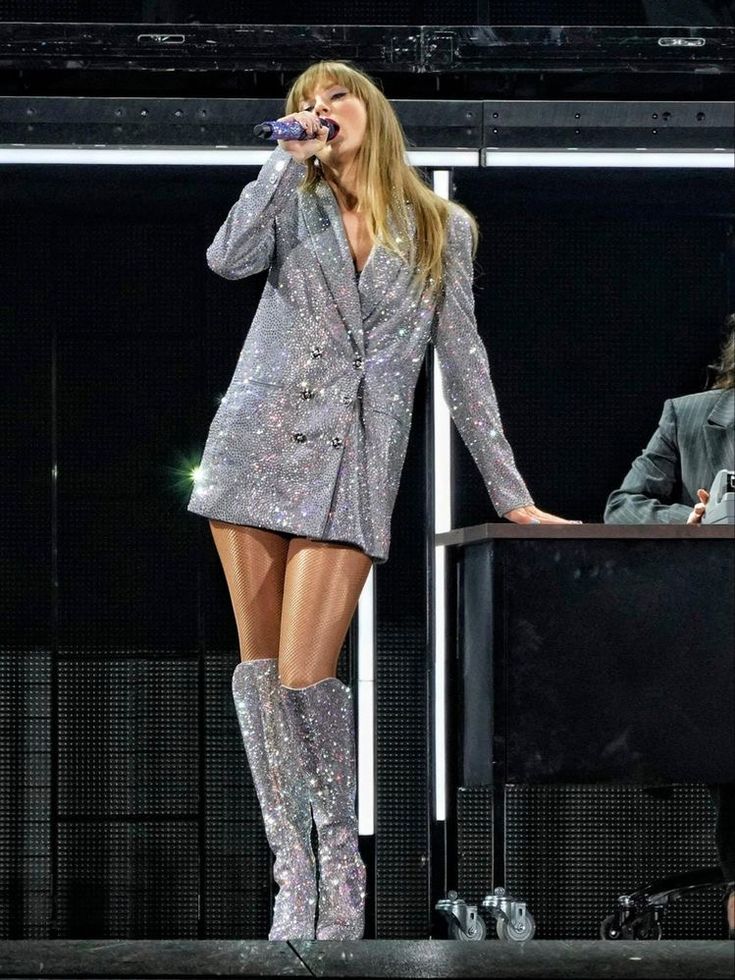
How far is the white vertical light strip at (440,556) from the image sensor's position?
4.05 m

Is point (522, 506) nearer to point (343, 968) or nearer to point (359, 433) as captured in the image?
point (359, 433)

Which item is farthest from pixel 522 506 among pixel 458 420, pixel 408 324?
pixel 408 324

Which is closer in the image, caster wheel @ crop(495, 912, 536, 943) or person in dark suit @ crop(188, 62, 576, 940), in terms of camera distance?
person in dark suit @ crop(188, 62, 576, 940)

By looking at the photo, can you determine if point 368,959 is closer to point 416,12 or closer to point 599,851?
point 599,851

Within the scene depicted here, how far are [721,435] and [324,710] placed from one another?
1636 millimetres

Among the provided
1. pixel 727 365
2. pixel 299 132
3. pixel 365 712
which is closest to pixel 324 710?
pixel 299 132

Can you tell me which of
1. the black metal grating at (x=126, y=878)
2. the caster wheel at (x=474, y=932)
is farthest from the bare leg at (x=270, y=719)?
the black metal grating at (x=126, y=878)

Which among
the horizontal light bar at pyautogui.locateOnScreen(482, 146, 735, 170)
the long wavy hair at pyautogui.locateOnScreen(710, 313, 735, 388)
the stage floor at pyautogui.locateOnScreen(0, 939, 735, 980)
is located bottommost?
the stage floor at pyautogui.locateOnScreen(0, 939, 735, 980)

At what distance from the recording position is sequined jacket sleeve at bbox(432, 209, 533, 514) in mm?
2908

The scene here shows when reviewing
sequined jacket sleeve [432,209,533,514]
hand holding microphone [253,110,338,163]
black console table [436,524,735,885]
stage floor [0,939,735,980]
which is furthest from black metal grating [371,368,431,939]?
stage floor [0,939,735,980]

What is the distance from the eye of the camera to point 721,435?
390 cm

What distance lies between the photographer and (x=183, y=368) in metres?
4.09

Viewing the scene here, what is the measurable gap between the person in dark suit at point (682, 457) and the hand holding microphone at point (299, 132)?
5.10 feet

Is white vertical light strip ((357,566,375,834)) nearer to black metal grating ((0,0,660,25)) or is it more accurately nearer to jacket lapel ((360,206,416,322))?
jacket lapel ((360,206,416,322))
